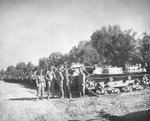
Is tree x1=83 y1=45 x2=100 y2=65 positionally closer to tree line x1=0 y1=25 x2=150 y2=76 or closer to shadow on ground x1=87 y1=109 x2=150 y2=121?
tree line x1=0 y1=25 x2=150 y2=76

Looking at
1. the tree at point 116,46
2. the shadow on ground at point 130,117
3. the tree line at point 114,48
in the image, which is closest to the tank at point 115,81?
the shadow on ground at point 130,117

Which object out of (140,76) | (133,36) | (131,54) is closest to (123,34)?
(133,36)

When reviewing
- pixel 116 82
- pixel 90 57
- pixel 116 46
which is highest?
pixel 116 46

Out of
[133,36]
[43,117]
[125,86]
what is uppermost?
[133,36]

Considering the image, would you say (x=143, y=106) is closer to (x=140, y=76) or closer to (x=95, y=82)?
(x=95, y=82)

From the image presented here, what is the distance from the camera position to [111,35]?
Result: 130 ft

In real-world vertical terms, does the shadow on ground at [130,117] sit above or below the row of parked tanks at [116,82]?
below

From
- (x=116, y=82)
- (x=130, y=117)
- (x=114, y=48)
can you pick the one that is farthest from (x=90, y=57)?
(x=130, y=117)

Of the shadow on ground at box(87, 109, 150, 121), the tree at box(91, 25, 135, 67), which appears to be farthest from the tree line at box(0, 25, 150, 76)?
the shadow on ground at box(87, 109, 150, 121)

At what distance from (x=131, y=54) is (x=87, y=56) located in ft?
33.7

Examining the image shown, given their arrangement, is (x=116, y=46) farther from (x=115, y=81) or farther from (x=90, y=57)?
(x=115, y=81)

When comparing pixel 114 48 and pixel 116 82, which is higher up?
pixel 114 48

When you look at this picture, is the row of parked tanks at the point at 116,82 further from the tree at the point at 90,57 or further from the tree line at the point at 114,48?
the tree at the point at 90,57

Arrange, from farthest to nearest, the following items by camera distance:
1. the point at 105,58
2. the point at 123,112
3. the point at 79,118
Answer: the point at 105,58 → the point at 123,112 → the point at 79,118
